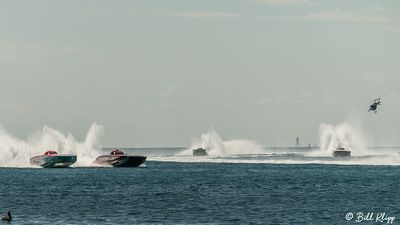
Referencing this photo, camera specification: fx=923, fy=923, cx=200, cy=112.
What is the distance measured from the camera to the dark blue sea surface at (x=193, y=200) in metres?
74.2

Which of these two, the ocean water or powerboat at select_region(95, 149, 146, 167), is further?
powerboat at select_region(95, 149, 146, 167)

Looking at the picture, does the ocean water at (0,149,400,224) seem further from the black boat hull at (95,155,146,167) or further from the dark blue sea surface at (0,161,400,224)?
the black boat hull at (95,155,146,167)

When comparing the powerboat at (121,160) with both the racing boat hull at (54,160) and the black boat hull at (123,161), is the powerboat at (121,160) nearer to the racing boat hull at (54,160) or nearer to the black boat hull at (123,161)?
the black boat hull at (123,161)

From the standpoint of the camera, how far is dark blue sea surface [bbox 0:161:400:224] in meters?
74.2

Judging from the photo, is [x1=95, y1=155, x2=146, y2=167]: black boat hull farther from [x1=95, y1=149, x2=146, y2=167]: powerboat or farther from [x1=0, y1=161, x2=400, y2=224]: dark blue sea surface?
[x1=0, y1=161, x2=400, y2=224]: dark blue sea surface

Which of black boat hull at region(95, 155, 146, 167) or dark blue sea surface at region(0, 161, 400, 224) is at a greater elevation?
black boat hull at region(95, 155, 146, 167)

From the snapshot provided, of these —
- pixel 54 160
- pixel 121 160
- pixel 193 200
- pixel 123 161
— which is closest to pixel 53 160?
pixel 54 160

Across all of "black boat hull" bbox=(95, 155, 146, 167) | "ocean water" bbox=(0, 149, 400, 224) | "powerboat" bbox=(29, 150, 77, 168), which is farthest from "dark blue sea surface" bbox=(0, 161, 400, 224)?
"black boat hull" bbox=(95, 155, 146, 167)

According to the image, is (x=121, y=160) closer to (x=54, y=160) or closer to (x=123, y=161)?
(x=123, y=161)

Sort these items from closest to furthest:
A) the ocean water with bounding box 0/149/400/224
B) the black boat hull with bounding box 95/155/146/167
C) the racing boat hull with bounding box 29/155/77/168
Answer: the ocean water with bounding box 0/149/400/224, the racing boat hull with bounding box 29/155/77/168, the black boat hull with bounding box 95/155/146/167

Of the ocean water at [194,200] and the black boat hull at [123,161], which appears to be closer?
the ocean water at [194,200]

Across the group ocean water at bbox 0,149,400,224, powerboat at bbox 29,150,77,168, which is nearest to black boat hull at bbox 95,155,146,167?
powerboat at bbox 29,150,77,168

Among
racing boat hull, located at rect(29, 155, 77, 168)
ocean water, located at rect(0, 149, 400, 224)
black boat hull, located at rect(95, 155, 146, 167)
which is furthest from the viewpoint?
black boat hull, located at rect(95, 155, 146, 167)

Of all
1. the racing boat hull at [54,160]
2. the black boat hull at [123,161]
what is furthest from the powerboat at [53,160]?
the black boat hull at [123,161]
